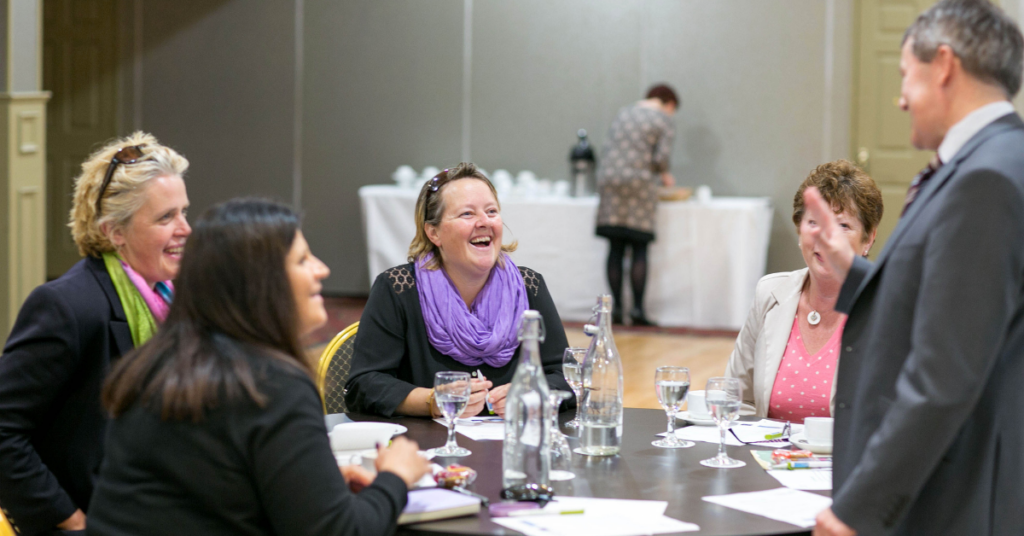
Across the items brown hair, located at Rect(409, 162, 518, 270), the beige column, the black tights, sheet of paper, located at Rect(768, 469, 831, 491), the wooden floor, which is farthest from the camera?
the black tights

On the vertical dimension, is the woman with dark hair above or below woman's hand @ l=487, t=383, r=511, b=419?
above

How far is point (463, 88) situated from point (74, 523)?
661 centimetres

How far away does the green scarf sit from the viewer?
2.06 m

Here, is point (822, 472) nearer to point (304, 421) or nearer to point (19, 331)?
point (304, 421)

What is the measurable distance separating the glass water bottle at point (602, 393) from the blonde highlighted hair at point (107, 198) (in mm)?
995

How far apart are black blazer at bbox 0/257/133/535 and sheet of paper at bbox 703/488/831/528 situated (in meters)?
1.17

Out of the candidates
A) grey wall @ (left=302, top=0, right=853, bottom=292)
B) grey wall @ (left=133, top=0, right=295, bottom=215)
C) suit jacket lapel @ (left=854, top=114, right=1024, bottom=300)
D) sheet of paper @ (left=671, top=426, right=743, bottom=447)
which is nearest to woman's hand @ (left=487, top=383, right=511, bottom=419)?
sheet of paper @ (left=671, top=426, right=743, bottom=447)

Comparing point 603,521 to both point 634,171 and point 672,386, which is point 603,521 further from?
point 634,171

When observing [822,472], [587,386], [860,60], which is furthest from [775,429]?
[860,60]

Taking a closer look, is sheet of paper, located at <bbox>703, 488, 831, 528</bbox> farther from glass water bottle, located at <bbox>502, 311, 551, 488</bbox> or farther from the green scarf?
the green scarf

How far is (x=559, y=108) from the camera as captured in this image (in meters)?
8.02

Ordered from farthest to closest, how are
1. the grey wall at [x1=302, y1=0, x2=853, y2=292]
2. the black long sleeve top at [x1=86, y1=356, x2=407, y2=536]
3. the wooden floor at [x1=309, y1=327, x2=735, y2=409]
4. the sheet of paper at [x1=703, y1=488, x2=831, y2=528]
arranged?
the grey wall at [x1=302, y1=0, x2=853, y2=292] < the wooden floor at [x1=309, y1=327, x2=735, y2=409] < the sheet of paper at [x1=703, y1=488, x2=831, y2=528] < the black long sleeve top at [x1=86, y1=356, x2=407, y2=536]

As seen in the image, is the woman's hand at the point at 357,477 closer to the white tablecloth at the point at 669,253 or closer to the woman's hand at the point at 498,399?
the woman's hand at the point at 498,399

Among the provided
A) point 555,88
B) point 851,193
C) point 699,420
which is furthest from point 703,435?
point 555,88
